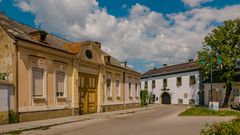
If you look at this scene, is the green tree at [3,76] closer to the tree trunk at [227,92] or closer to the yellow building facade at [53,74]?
the yellow building facade at [53,74]

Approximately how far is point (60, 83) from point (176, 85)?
3574 cm

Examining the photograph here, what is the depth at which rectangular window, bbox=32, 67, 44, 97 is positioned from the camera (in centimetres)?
1914

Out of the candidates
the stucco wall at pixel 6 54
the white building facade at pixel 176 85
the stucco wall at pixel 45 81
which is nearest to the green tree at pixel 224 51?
the white building facade at pixel 176 85

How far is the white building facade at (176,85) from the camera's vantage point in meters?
50.7

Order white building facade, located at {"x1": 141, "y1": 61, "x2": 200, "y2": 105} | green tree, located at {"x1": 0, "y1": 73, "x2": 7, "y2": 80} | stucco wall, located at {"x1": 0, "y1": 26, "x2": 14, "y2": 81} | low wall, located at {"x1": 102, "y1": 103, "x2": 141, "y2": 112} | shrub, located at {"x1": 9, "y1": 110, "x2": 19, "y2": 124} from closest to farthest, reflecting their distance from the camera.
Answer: shrub, located at {"x1": 9, "y1": 110, "x2": 19, "y2": 124}
green tree, located at {"x1": 0, "y1": 73, "x2": 7, "y2": 80}
stucco wall, located at {"x1": 0, "y1": 26, "x2": 14, "y2": 81}
low wall, located at {"x1": 102, "y1": 103, "x2": 141, "y2": 112}
white building facade, located at {"x1": 141, "y1": 61, "x2": 200, "y2": 105}

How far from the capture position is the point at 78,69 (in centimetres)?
2430

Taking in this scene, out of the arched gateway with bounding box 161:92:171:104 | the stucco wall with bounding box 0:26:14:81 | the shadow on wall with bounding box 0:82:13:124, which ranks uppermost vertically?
the stucco wall with bounding box 0:26:14:81

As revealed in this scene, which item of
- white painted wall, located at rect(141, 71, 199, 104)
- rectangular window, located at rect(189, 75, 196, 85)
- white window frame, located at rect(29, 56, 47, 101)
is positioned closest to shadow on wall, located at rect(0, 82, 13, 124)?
white window frame, located at rect(29, 56, 47, 101)

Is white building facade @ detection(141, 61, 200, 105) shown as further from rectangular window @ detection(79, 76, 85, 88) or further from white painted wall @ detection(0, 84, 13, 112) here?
white painted wall @ detection(0, 84, 13, 112)

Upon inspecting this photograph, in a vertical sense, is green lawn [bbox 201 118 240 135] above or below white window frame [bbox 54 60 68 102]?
below

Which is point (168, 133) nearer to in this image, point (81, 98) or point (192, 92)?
point (81, 98)

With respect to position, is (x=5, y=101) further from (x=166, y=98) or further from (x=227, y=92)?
(x=166, y=98)

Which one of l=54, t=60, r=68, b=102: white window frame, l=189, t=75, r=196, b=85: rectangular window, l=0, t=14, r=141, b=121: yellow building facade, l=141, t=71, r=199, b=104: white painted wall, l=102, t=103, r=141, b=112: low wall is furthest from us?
l=141, t=71, r=199, b=104: white painted wall

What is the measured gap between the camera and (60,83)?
22.1m
